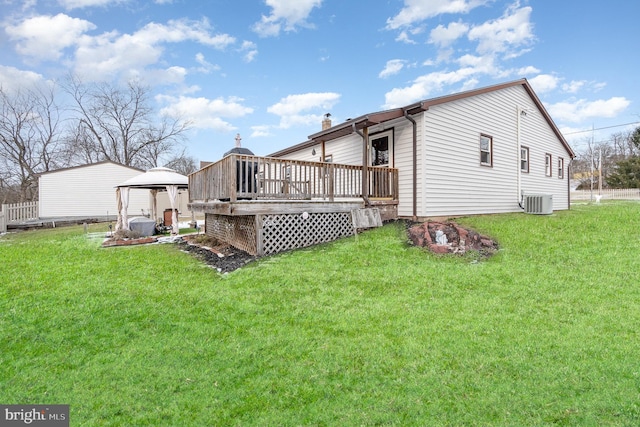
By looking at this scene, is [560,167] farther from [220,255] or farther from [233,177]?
[220,255]

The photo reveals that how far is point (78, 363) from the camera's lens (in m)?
3.23

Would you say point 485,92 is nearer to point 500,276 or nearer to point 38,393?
point 500,276

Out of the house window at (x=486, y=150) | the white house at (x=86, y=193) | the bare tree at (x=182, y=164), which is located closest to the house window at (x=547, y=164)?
the house window at (x=486, y=150)

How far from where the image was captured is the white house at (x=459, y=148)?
369 inches

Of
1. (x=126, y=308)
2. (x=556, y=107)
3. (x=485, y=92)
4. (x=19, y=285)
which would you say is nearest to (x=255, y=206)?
(x=126, y=308)

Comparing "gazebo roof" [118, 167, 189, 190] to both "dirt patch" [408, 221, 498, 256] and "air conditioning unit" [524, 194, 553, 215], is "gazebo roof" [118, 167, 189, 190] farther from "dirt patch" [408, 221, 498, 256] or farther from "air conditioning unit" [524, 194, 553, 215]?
"air conditioning unit" [524, 194, 553, 215]

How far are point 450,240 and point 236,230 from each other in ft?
17.8

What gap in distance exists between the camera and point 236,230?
905 centimetres

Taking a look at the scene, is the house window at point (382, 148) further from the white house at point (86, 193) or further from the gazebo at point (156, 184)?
the white house at point (86, 193)

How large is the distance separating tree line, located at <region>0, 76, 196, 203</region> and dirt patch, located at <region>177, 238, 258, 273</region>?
1044 inches

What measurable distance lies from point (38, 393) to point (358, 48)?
16827 millimetres

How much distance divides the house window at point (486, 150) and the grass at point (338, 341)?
16.7ft

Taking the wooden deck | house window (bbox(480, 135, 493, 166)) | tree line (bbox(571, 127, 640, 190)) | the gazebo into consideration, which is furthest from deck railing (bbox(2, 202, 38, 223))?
tree line (bbox(571, 127, 640, 190))

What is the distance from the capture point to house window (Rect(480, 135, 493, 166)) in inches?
435
